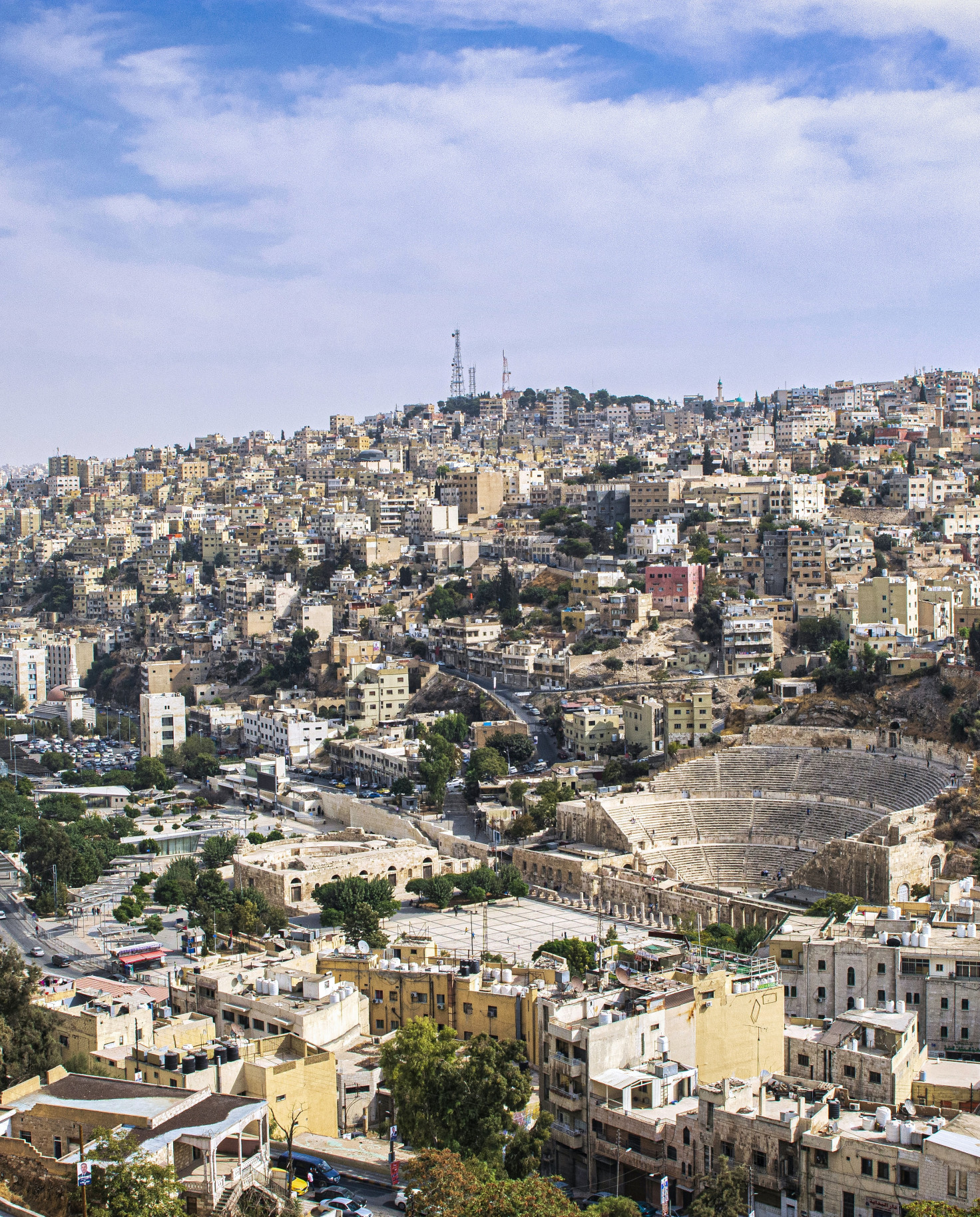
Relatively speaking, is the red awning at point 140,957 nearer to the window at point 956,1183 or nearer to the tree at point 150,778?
the window at point 956,1183

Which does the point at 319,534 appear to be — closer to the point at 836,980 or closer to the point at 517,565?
the point at 517,565

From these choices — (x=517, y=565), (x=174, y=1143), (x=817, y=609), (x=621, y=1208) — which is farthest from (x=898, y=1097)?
(x=517, y=565)

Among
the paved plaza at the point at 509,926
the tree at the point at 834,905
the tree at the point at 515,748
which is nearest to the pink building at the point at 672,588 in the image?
the tree at the point at 515,748

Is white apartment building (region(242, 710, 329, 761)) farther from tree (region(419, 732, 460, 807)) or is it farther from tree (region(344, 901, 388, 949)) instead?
tree (region(344, 901, 388, 949))

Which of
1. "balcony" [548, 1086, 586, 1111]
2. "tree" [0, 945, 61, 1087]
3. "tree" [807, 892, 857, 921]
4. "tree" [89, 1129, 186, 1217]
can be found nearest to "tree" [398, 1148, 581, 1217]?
"tree" [89, 1129, 186, 1217]

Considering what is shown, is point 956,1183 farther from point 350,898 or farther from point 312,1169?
point 350,898

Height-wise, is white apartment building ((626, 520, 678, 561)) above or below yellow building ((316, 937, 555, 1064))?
above
